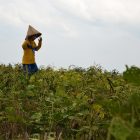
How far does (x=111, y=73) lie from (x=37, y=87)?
16.8 ft

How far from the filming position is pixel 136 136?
6.45ft

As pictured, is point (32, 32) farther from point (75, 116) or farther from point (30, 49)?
point (75, 116)

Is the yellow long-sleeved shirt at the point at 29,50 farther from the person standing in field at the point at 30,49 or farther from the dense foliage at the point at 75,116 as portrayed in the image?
the dense foliage at the point at 75,116

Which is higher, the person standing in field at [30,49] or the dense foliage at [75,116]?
the person standing in field at [30,49]

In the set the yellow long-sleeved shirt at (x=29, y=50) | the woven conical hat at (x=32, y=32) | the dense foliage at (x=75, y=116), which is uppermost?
the woven conical hat at (x=32, y=32)

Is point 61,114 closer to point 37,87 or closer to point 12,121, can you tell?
point 12,121

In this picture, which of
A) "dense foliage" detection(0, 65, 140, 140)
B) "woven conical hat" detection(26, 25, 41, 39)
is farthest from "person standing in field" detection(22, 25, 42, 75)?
"dense foliage" detection(0, 65, 140, 140)

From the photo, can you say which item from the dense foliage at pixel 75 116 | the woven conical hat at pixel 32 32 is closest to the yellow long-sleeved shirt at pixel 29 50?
the woven conical hat at pixel 32 32

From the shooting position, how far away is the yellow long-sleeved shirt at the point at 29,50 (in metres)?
12.0

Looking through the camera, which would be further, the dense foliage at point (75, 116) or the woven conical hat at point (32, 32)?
the woven conical hat at point (32, 32)

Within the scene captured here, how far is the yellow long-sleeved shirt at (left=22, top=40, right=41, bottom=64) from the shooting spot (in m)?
12.0

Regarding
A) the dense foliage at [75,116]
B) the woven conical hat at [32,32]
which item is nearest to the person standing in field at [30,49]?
the woven conical hat at [32,32]

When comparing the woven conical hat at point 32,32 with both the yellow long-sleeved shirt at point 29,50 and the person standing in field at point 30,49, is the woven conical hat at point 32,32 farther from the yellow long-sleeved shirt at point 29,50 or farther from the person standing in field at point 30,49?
the yellow long-sleeved shirt at point 29,50

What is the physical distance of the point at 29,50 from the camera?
1210 centimetres
